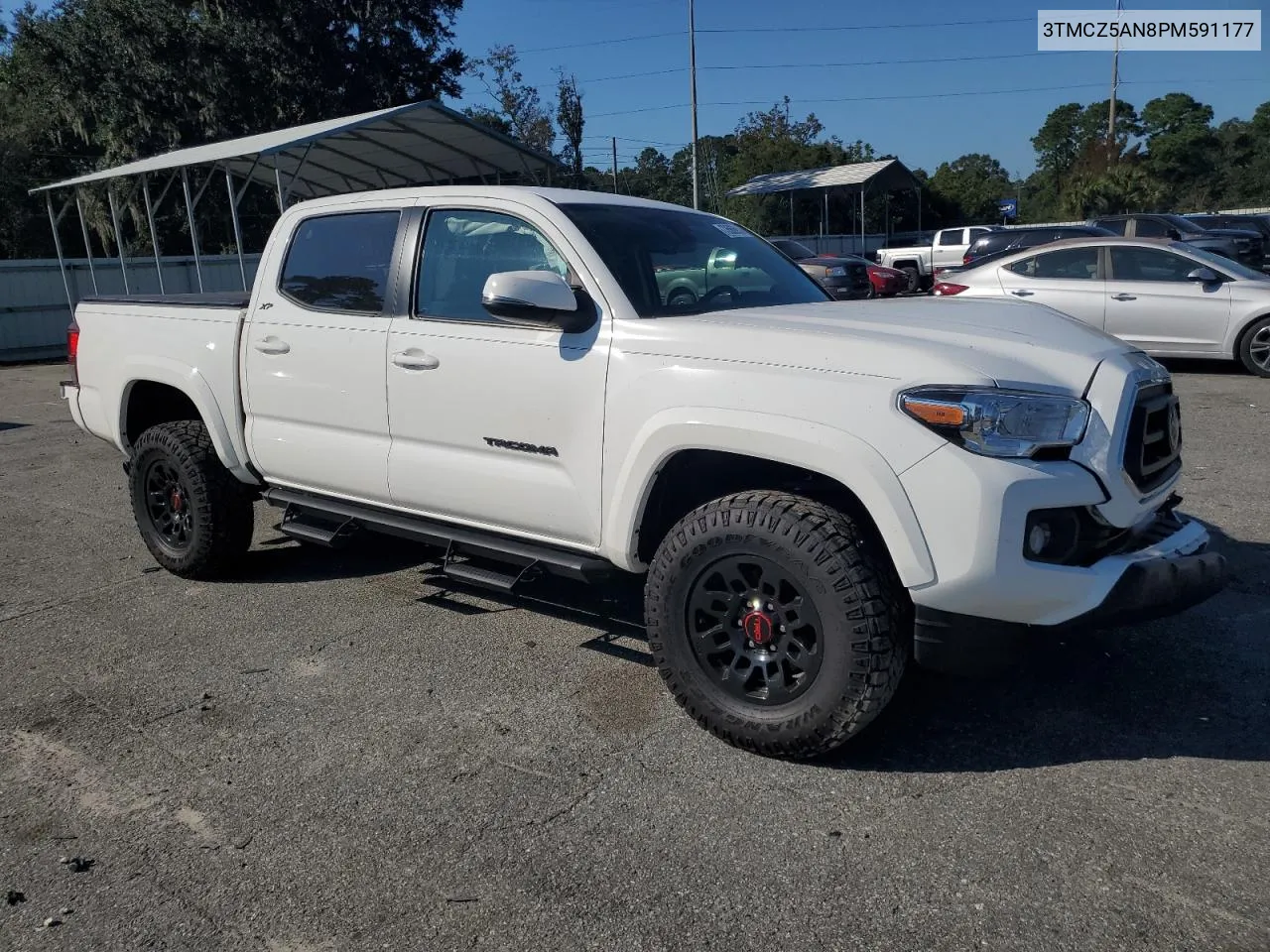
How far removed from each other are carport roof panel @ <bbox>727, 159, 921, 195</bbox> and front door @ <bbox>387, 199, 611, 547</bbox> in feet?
113

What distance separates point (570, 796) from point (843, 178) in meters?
36.7

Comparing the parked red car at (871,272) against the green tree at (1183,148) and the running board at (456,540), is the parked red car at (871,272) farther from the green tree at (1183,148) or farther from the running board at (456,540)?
the green tree at (1183,148)

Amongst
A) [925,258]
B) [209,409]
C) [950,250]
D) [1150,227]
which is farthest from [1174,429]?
[950,250]

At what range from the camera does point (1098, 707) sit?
3.65 metres

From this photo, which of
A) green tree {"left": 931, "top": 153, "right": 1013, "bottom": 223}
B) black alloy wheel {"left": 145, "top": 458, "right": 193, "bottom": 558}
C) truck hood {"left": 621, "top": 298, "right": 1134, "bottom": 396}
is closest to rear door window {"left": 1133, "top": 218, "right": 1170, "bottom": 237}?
truck hood {"left": 621, "top": 298, "right": 1134, "bottom": 396}

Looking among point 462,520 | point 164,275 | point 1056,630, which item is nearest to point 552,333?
point 462,520

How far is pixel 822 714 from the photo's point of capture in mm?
3178

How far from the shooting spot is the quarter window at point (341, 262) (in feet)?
14.7

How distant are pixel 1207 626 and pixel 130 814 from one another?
414cm

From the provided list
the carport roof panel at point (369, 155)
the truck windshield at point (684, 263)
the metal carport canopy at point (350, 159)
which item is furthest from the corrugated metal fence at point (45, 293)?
the truck windshield at point (684, 263)

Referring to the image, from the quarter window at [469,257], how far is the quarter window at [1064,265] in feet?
31.2

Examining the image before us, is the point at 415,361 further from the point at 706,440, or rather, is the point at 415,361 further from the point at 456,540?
the point at 706,440

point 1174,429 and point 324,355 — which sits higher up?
point 324,355

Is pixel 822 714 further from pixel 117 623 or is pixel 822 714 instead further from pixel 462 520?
pixel 117 623
